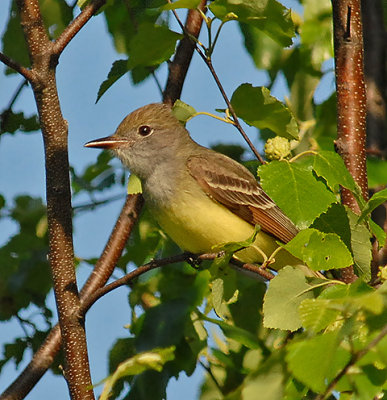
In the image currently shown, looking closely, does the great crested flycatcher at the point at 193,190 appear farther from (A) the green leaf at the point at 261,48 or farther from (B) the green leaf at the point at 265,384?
(B) the green leaf at the point at 265,384

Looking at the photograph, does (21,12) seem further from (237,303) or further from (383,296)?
(383,296)

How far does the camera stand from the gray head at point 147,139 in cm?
557

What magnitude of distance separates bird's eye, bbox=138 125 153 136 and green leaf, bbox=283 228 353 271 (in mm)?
2983

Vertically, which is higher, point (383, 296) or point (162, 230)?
point (162, 230)

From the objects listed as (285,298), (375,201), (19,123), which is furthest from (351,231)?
(19,123)

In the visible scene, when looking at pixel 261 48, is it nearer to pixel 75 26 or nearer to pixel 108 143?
pixel 108 143

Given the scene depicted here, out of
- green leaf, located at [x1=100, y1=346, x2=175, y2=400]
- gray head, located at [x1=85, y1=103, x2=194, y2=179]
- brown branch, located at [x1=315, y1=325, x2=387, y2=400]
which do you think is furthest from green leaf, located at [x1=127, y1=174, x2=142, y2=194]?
brown branch, located at [x1=315, y1=325, x2=387, y2=400]

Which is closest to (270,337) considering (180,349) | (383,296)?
(180,349)

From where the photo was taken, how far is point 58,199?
354 centimetres

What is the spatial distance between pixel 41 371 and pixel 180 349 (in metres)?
1.85

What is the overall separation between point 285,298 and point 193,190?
202 centimetres

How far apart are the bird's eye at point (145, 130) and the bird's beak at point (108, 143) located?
0.65 feet

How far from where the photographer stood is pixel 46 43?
3.66m

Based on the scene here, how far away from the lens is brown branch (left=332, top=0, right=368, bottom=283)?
432 centimetres
